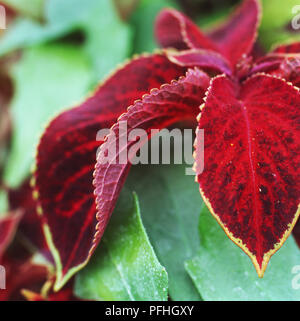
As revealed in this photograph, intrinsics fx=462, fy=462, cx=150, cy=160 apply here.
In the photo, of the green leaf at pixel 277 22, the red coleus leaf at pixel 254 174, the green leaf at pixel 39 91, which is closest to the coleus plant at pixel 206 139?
the red coleus leaf at pixel 254 174

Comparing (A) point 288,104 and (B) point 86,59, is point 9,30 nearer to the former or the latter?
(B) point 86,59

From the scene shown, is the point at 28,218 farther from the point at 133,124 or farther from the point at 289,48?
the point at 289,48

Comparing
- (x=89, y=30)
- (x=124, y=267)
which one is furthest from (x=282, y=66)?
(x=89, y=30)

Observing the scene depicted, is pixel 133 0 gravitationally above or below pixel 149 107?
above

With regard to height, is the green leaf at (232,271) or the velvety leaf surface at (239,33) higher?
the velvety leaf surface at (239,33)

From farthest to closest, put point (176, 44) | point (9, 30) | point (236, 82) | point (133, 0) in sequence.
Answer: point (9, 30)
point (133, 0)
point (176, 44)
point (236, 82)

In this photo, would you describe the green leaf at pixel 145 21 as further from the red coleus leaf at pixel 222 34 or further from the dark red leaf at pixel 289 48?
the dark red leaf at pixel 289 48

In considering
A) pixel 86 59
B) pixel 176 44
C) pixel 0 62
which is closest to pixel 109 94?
pixel 176 44
